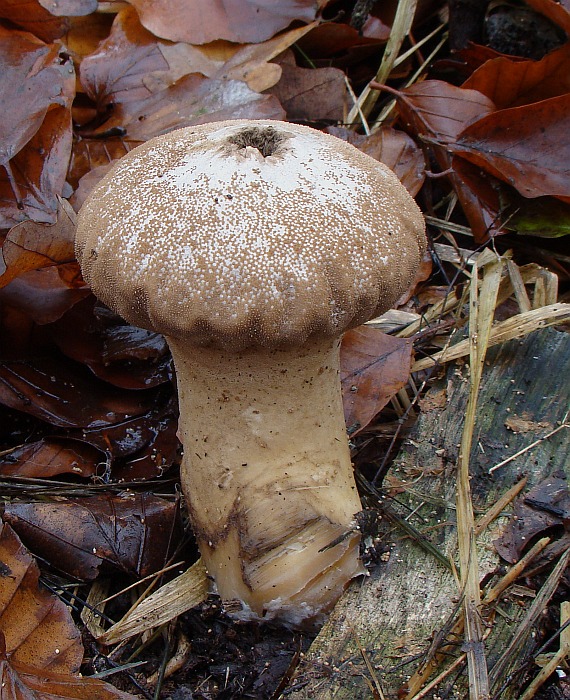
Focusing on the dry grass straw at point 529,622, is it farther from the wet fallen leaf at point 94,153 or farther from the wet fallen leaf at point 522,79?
the wet fallen leaf at point 94,153

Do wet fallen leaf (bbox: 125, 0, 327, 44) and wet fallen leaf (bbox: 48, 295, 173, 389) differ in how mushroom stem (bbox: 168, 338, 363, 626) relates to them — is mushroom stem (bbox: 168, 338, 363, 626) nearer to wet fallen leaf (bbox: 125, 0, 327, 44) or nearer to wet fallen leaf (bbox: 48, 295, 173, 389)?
wet fallen leaf (bbox: 48, 295, 173, 389)

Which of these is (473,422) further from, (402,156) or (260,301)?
(402,156)

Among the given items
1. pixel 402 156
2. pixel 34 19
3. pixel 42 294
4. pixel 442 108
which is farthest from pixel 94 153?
pixel 442 108

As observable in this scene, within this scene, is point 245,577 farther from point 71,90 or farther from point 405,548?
point 71,90

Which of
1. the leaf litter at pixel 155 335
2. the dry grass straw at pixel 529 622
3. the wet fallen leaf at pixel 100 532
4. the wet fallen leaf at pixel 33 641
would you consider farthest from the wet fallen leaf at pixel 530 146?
the wet fallen leaf at pixel 33 641

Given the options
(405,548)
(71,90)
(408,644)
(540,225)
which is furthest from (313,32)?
(408,644)

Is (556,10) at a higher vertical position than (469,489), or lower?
higher

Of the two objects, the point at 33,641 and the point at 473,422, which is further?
the point at 473,422
